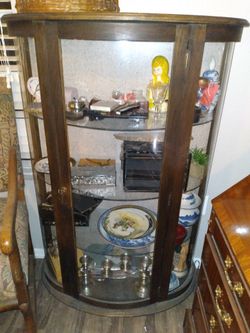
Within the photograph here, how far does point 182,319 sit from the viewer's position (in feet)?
5.28

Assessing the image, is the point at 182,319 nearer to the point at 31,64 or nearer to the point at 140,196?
the point at 140,196

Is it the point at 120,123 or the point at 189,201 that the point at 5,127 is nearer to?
the point at 120,123

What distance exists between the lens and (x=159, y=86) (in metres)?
1.15

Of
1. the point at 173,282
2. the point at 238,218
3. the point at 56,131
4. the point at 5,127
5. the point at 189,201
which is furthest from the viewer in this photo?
the point at 173,282

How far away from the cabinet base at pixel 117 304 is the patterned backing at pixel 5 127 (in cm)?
71

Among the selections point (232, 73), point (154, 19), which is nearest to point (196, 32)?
point (154, 19)

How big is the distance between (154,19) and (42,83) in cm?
44

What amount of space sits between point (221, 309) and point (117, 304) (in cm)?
71

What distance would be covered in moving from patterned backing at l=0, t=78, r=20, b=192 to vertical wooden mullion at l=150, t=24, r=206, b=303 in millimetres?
789

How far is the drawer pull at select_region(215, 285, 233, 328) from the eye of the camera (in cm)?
92

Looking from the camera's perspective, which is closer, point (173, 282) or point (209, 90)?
point (209, 90)

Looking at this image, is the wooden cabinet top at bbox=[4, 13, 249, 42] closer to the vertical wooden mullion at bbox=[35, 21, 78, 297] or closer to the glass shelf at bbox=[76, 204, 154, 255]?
the vertical wooden mullion at bbox=[35, 21, 78, 297]

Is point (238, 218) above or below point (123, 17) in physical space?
below

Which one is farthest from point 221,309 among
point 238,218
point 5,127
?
point 5,127
